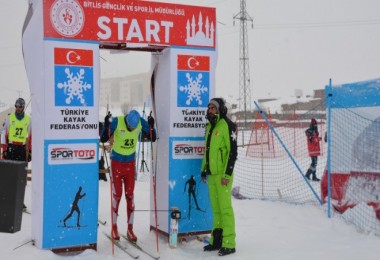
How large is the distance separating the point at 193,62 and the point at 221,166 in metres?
1.63

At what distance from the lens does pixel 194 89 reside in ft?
21.2

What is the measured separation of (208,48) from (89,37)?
5.88ft

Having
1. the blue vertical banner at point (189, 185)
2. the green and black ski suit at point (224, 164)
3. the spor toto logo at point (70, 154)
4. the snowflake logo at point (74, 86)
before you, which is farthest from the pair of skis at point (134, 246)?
the snowflake logo at point (74, 86)

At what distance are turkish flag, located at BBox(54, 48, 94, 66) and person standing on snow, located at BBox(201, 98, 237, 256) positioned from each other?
5.70 ft

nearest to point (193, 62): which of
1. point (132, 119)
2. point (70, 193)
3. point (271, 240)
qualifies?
point (132, 119)

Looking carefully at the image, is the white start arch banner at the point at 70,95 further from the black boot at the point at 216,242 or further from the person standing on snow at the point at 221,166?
the black boot at the point at 216,242

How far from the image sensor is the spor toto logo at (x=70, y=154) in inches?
219

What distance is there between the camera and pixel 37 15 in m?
5.54

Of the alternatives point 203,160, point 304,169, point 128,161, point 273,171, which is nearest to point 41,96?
point 128,161

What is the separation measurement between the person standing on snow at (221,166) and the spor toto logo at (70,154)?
5.15ft

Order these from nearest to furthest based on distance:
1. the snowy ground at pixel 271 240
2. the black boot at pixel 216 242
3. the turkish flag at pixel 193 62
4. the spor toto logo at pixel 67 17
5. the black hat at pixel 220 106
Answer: the spor toto logo at pixel 67 17 < the snowy ground at pixel 271 240 < the black hat at pixel 220 106 < the black boot at pixel 216 242 < the turkish flag at pixel 193 62

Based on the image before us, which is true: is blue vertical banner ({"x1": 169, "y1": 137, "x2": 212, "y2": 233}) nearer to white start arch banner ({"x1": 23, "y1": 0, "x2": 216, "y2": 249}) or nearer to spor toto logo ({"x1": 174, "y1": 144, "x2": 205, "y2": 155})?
spor toto logo ({"x1": 174, "y1": 144, "x2": 205, "y2": 155})

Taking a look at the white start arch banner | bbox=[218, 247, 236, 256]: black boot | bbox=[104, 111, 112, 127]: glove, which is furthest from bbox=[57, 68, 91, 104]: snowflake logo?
bbox=[218, 247, 236, 256]: black boot

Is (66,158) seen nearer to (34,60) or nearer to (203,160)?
(34,60)
